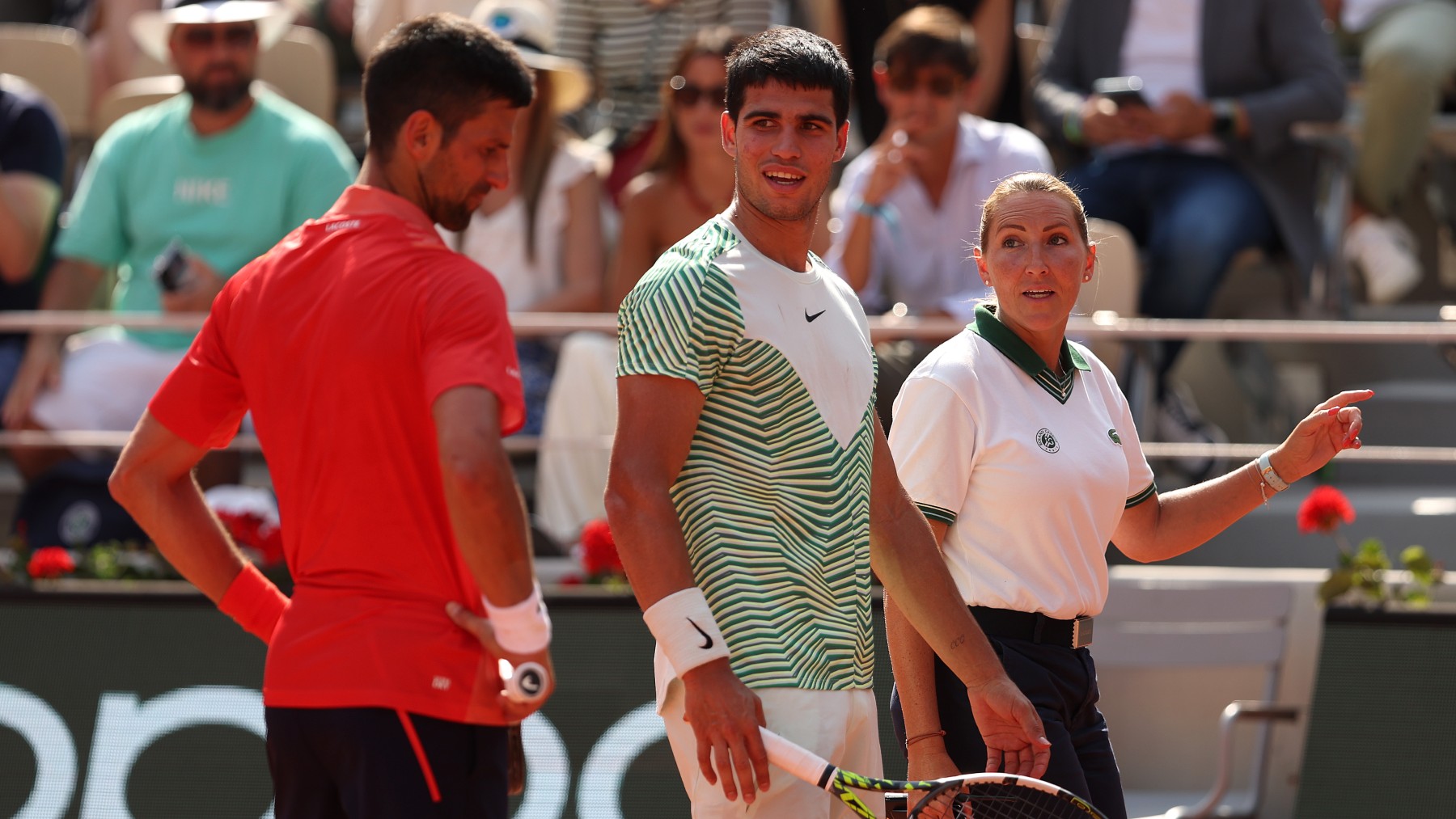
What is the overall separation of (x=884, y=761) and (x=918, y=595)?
222 centimetres

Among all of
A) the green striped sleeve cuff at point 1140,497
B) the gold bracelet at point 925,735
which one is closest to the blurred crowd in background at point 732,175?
the green striped sleeve cuff at point 1140,497

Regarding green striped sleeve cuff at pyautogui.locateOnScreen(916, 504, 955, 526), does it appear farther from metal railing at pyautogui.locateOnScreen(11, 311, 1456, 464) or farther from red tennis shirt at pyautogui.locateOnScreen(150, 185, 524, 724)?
metal railing at pyautogui.locateOnScreen(11, 311, 1456, 464)

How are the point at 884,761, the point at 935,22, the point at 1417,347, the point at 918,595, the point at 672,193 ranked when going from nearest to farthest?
the point at 918,595 < the point at 884,761 < the point at 935,22 < the point at 672,193 < the point at 1417,347

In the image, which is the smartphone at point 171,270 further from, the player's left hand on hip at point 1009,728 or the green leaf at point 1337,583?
the player's left hand on hip at point 1009,728

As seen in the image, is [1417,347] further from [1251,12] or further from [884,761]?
[884,761]

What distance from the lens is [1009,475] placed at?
3.16 m

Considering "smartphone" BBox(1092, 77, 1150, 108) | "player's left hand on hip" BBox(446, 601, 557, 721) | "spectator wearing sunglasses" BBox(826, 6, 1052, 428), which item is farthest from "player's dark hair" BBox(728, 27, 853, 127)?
"smartphone" BBox(1092, 77, 1150, 108)

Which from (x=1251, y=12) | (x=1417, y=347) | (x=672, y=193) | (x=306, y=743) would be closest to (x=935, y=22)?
(x=672, y=193)

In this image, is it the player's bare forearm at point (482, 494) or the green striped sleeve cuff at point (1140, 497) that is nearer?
the player's bare forearm at point (482, 494)

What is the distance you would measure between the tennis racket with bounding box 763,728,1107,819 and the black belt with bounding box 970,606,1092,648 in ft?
1.34

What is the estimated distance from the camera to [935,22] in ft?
19.7

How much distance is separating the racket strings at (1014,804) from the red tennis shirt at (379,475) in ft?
2.54

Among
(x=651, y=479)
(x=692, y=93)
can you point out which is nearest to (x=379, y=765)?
(x=651, y=479)

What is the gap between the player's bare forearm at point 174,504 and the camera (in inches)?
118
